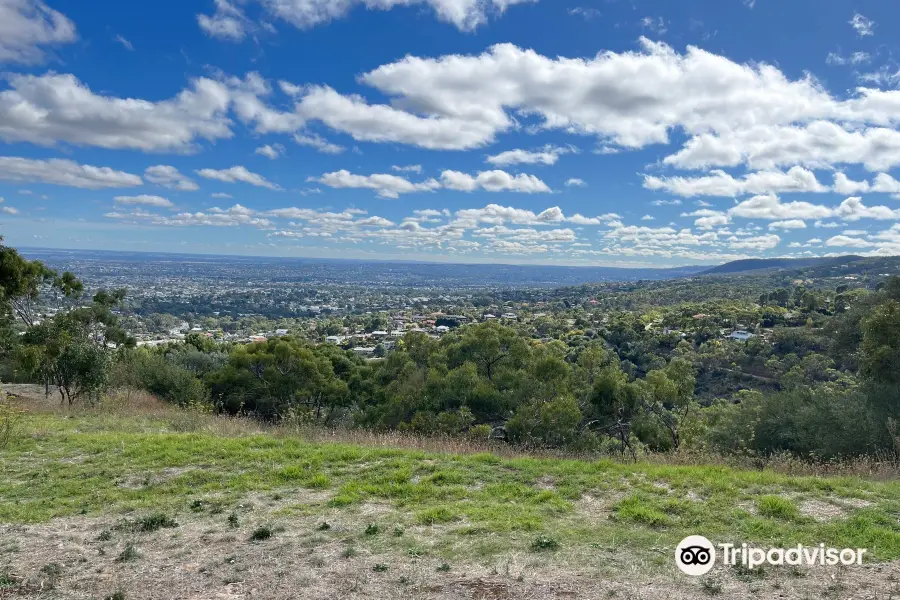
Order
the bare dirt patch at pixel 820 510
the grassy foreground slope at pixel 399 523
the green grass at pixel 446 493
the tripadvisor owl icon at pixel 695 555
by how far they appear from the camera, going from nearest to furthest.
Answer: the grassy foreground slope at pixel 399 523
the tripadvisor owl icon at pixel 695 555
the green grass at pixel 446 493
the bare dirt patch at pixel 820 510

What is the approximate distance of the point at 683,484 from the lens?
645 cm

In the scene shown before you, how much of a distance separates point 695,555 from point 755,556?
52 cm

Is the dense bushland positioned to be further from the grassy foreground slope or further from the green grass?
the grassy foreground slope

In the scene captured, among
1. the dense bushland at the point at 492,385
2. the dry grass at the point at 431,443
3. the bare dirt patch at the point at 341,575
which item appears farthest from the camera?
the dense bushland at the point at 492,385

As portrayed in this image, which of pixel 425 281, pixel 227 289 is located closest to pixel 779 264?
pixel 425 281

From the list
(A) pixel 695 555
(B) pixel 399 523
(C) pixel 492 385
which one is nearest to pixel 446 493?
(B) pixel 399 523

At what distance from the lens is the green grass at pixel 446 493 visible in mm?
5035

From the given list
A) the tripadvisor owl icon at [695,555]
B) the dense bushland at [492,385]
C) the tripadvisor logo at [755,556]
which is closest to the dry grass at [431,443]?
the dense bushland at [492,385]

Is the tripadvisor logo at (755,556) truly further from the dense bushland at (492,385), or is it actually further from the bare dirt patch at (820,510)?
the dense bushland at (492,385)

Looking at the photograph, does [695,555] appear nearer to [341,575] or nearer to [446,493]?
[446,493]

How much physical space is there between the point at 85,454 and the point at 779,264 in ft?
633

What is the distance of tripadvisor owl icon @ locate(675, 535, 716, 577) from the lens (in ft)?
14.3

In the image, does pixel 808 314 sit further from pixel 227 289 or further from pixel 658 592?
pixel 227 289

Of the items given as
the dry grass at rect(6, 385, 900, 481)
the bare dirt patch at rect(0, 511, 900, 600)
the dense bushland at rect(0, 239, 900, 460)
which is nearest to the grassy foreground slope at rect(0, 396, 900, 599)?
the bare dirt patch at rect(0, 511, 900, 600)
